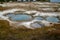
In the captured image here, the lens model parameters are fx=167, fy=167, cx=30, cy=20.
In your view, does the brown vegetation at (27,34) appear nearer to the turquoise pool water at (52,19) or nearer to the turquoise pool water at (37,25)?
the turquoise pool water at (37,25)

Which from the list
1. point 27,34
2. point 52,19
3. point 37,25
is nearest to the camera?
point 27,34

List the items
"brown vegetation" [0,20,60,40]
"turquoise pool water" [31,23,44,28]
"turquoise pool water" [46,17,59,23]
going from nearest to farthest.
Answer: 1. "brown vegetation" [0,20,60,40]
2. "turquoise pool water" [31,23,44,28]
3. "turquoise pool water" [46,17,59,23]

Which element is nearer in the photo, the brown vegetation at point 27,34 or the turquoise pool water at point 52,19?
the brown vegetation at point 27,34

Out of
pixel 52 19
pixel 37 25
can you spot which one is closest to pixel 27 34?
pixel 37 25

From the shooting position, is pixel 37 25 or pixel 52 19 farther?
pixel 52 19

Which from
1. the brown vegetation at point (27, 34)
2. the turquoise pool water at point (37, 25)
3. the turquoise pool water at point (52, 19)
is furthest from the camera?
the turquoise pool water at point (52, 19)

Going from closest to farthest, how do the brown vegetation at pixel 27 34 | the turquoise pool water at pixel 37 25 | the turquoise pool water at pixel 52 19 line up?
the brown vegetation at pixel 27 34 < the turquoise pool water at pixel 37 25 < the turquoise pool water at pixel 52 19

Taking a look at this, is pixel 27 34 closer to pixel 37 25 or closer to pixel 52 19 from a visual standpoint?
pixel 37 25

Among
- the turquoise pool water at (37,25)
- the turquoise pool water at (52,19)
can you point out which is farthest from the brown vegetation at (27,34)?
the turquoise pool water at (52,19)

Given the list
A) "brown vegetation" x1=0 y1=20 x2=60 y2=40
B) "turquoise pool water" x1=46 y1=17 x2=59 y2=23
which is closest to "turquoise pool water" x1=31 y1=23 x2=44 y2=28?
"brown vegetation" x1=0 y1=20 x2=60 y2=40

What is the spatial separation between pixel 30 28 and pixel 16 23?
6.7 inches

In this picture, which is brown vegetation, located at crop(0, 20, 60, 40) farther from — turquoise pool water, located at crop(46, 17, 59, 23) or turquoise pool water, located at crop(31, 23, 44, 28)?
turquoise pool water, located at crop(46, 17, 59, 23)

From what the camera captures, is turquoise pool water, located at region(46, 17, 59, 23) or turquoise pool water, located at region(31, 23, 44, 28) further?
turquoise pool water, located at region(46, 17, 59, 23)

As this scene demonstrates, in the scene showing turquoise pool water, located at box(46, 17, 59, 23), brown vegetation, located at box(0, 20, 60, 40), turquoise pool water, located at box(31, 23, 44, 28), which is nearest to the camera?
brown vegetation, located at box(0, 20, 60, 40)
